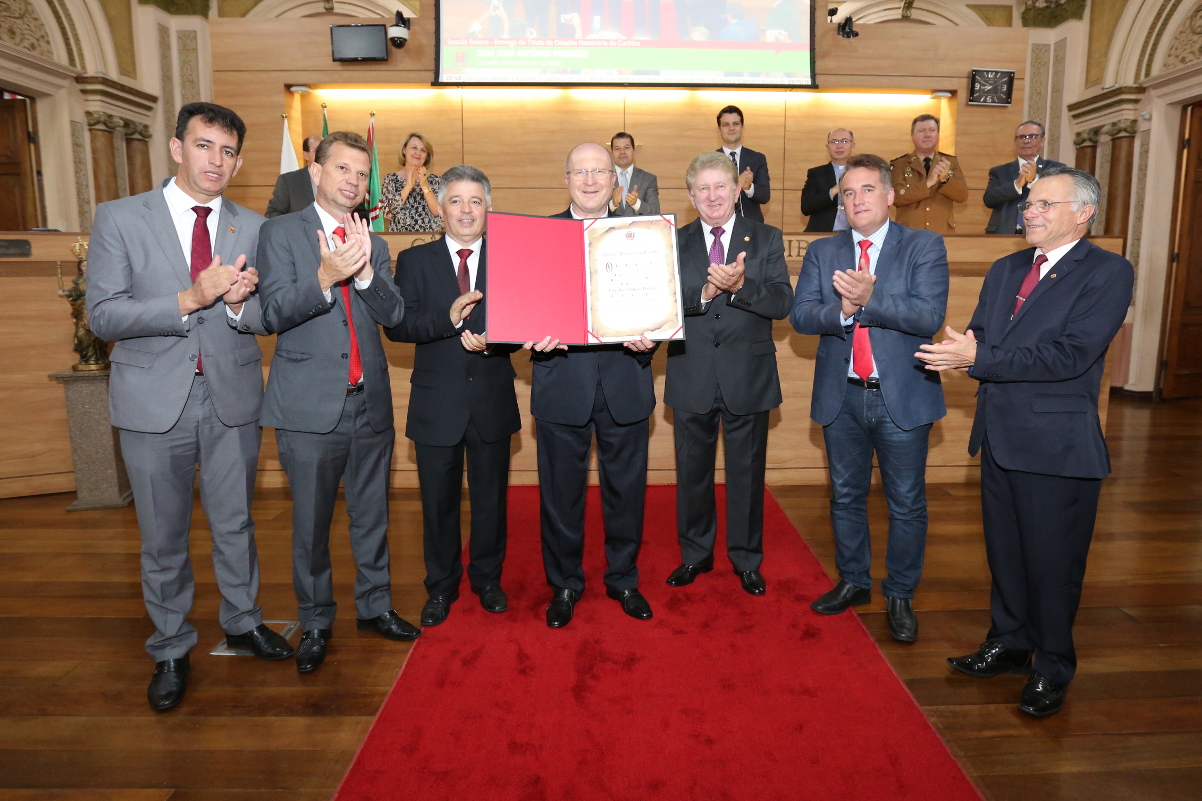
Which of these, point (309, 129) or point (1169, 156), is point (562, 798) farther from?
point (1169, 156)

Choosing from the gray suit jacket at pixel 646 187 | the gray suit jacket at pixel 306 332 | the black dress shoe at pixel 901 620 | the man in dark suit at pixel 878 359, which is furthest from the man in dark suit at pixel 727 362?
the gray suit jacket at pixel 646 187

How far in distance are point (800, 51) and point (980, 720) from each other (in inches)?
256

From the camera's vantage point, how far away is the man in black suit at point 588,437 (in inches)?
98.5

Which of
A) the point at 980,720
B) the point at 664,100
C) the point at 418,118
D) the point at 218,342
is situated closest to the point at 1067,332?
the point at 980,720

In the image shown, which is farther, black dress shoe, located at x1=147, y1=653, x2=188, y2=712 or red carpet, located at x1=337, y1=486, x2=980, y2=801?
black dress shoe, located at x1=147, y1=653, x2=188, y2=712

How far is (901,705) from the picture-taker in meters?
2.13

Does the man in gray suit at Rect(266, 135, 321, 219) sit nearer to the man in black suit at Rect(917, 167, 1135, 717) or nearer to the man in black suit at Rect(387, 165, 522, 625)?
the man in black suit at Rect(387, 165, 522, 625)

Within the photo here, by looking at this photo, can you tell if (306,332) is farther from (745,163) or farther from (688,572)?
(745,163)

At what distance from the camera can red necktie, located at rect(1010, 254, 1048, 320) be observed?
210 cm

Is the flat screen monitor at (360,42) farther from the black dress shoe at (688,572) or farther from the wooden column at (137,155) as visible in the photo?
the black dress shoe at (688,572)

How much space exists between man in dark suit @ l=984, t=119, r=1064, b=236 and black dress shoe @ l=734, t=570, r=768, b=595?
335 centimetres

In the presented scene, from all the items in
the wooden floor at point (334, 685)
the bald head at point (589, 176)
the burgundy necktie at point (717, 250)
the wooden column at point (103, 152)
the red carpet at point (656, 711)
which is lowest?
the wooden floor at point (334, 685)

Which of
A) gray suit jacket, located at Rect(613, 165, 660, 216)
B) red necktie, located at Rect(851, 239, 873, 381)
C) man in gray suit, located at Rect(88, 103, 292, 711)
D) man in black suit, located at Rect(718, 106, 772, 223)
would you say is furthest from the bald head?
gray suit jacket, located at Rect(613, 165, 660, 216)

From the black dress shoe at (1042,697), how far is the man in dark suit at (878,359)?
1.39ft
